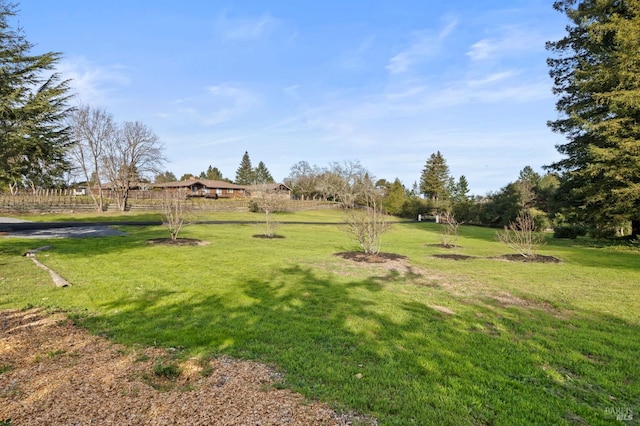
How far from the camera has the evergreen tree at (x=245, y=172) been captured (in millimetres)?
101500

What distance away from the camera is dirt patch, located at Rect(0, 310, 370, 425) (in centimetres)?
290

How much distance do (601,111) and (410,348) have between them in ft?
69.9

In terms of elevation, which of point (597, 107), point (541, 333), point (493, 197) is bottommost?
point (541, 333)

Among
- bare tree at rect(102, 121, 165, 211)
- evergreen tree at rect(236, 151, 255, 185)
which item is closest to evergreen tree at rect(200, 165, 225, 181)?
evergreen tree at rect(236, 151, 255, 185)

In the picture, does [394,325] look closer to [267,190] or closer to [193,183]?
[267,190]

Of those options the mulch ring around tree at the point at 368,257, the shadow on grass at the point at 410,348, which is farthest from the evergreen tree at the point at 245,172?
the shadow on grass at the point at 410,348

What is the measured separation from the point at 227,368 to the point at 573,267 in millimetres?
12974

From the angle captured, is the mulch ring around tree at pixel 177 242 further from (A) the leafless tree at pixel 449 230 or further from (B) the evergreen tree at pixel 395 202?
(B) the evergreen tree at pixel 395 202

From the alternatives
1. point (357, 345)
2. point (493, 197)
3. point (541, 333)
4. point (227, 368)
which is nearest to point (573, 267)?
point (541, 333)

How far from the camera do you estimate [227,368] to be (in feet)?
12.6

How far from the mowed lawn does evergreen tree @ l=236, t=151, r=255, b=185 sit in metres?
91.7

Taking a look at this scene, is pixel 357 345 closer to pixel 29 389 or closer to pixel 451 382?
pixel 451 382

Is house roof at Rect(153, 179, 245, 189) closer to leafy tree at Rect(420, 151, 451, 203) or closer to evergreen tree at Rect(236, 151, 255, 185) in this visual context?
evergreen tree at Rect(236, 151, 255, 185)

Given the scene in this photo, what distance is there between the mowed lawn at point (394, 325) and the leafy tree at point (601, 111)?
881 cm
